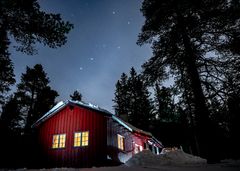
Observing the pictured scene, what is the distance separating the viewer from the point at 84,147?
584 inches

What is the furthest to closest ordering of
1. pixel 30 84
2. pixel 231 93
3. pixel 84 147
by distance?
pixel 30 84
pixel 84 147
pixel 231 93

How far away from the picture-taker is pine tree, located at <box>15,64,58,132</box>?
2816 cm

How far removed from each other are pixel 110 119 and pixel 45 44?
8460 millimetres

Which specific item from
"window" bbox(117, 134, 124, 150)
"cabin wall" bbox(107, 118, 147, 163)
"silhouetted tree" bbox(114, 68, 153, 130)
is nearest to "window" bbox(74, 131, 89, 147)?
"cabin wall" bbox(107, 118, 147, 163)

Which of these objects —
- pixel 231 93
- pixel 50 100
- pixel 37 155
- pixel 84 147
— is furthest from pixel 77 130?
pixel 50 100

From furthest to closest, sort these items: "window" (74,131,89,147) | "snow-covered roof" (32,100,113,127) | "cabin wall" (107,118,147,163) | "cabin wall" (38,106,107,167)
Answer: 1. "snow-covered roof" (32,100,113,127)
2. "window" (74,131,89,147)
3. "cabin wall" (107,118,147,163)
4. "cabin wall" (38,106,107,167)

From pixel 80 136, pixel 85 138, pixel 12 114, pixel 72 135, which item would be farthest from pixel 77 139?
pixel 12 114

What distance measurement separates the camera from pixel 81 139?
1527 cm

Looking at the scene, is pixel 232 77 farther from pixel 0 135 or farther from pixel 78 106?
pixel 0 135

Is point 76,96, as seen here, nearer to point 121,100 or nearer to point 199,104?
point 121,100

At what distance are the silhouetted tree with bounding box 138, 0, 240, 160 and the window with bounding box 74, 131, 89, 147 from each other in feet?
25.0

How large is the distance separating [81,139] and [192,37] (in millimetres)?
11506

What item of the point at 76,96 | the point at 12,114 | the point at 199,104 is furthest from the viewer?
the point at 76,96

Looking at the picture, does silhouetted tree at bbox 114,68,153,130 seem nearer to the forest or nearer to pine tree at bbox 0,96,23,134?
pine tree at bbox 0,96,23,134
